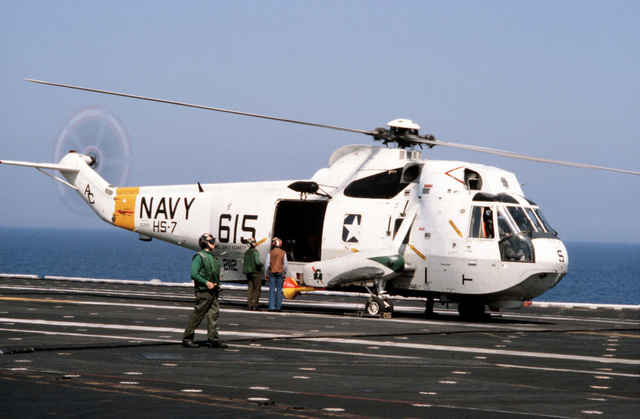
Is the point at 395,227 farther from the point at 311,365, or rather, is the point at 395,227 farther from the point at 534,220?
the point at 311,365

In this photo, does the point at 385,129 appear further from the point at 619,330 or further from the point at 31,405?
the point at 31,405

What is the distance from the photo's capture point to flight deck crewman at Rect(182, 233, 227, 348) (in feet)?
49.8

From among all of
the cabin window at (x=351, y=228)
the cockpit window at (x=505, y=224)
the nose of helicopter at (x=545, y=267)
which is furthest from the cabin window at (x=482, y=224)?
the cabin window at (x=351, y=228)

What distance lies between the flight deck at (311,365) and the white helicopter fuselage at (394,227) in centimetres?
117

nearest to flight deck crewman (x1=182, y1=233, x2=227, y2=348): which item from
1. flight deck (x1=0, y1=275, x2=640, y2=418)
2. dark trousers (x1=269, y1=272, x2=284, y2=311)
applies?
flight deck (x1=0, y1=275, x2=640, y2=418)

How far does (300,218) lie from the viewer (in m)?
24.8

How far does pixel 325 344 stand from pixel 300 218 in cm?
896

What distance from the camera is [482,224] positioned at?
72.6 feet

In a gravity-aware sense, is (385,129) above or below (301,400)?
above

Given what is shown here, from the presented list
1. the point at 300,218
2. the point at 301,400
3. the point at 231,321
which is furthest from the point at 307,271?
the point at 301,400

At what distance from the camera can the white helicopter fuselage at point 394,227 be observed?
21.9m

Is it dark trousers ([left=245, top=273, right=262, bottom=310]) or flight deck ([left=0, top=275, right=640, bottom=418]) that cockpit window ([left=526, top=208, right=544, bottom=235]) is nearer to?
flight deck ([left=0, top=275, right=640, bottom=418])

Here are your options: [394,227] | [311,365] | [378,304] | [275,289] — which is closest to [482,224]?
[394,227]

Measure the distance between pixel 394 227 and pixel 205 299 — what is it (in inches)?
352
